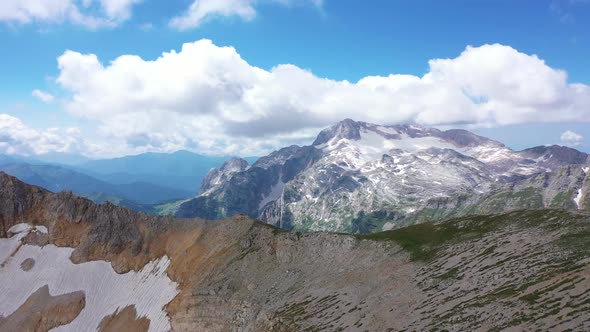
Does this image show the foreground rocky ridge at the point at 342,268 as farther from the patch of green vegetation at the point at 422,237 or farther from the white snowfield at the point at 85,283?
the white snowfield at the point at 85,283

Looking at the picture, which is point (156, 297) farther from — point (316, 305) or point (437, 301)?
point (437, 301)

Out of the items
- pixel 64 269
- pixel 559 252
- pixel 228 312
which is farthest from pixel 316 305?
pixel 64 269

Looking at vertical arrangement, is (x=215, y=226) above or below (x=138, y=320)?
above

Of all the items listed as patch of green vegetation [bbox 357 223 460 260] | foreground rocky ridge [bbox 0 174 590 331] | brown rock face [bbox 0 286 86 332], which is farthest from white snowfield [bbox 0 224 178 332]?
patch of green vegetation [bbox 357 223 460 260]

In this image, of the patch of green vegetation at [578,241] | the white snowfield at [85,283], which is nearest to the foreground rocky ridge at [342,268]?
the patch of green vegetation at [578,241]

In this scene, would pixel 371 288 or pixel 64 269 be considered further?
pixel 64 269

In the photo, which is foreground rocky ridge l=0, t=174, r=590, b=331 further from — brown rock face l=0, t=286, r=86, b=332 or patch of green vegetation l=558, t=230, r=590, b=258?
brown rock face l=0, t=286, r=86, b=332
